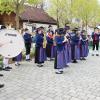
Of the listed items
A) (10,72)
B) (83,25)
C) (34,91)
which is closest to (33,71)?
(10,72)

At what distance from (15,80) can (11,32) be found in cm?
219

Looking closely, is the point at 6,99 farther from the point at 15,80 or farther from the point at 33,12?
the point at 33,12

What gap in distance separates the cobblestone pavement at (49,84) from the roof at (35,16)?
27405 millimetres

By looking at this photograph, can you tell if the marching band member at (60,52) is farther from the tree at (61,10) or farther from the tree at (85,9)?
the tree at (85,9)

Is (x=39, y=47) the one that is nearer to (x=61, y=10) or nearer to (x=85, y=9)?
(x=61, y=10)

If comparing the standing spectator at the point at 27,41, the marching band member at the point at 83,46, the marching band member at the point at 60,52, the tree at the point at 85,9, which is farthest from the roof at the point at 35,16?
the marching band member at the point at 60,52

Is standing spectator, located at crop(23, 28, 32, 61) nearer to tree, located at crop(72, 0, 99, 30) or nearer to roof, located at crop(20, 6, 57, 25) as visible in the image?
roof, located at crop(20, 6, 57, 25)

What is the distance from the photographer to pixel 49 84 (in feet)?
31.0

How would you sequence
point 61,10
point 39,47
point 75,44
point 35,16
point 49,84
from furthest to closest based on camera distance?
point 35,16 < point 61,10 < point 75,44 < point 39,47 < point 49,84

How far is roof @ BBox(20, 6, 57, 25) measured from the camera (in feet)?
134

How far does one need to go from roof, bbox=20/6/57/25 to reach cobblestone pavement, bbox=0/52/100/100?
89.9ft

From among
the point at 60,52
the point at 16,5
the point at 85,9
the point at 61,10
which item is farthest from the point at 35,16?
the point at 60,52

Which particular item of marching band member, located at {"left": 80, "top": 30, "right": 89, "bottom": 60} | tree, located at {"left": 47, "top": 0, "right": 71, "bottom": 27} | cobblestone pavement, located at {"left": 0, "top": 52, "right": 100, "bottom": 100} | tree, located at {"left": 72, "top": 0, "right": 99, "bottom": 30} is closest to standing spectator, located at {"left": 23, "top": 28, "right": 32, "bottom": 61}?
cobblestone pavement, located at {"left": 0, "top": 52, "right": 100, "bottom": 100}

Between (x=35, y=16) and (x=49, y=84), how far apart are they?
35278 mm
